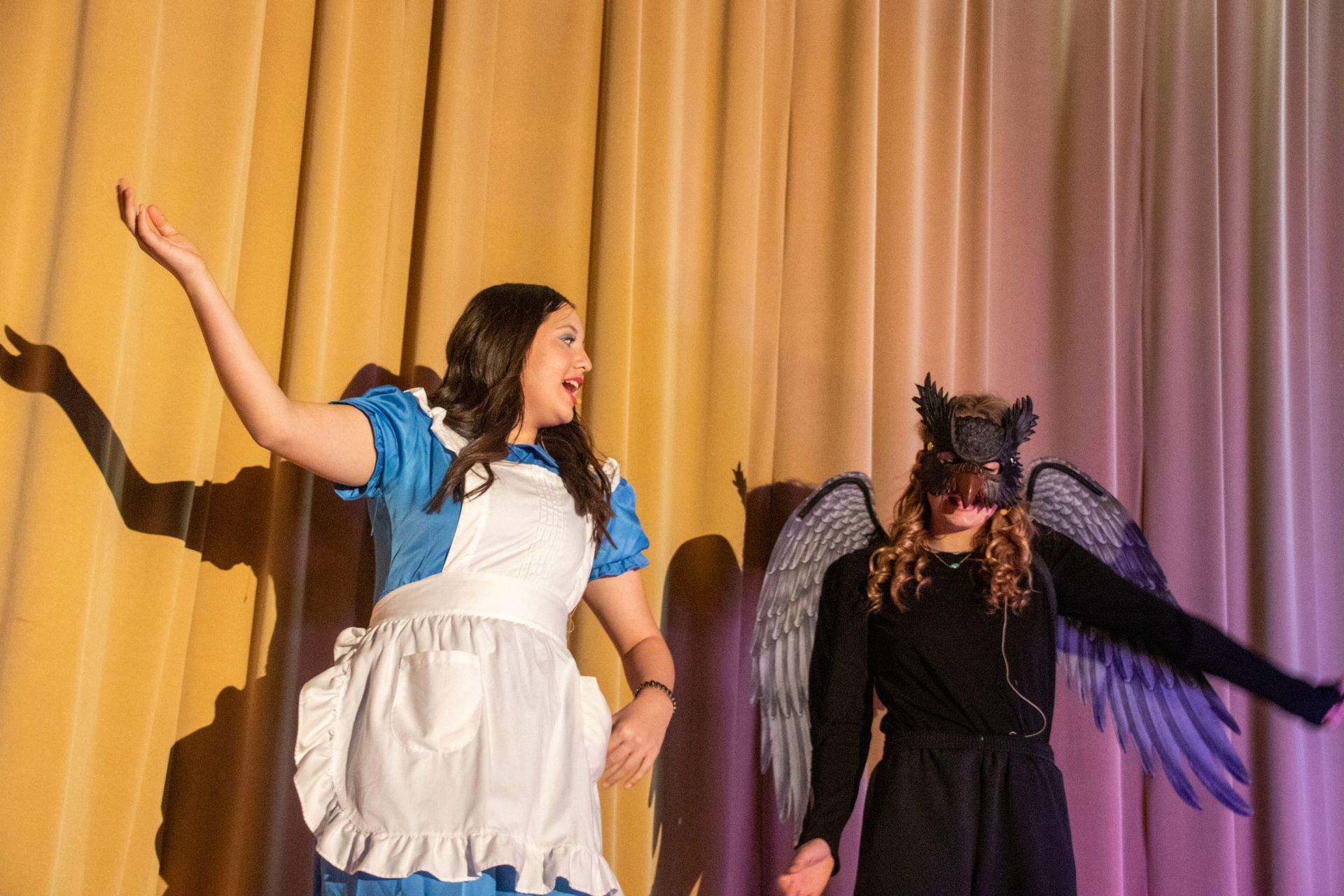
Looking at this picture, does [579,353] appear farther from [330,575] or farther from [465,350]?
[330,575]

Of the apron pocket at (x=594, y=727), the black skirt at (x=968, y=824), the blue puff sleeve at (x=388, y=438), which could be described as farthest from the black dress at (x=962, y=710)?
the blue puff sleeve at (x=388, y=438)

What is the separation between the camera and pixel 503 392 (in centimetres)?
189

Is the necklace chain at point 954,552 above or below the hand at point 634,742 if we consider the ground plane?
above

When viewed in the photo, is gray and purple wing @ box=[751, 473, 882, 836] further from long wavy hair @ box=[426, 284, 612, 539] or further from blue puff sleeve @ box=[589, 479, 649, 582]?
long wavy hair @ box=[426, 284, 612, 539]

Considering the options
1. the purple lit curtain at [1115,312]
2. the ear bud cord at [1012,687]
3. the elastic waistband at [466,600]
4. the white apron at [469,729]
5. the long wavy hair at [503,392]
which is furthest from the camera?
the purple lit curtain at [1115,312]

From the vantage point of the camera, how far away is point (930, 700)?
81.7 inches

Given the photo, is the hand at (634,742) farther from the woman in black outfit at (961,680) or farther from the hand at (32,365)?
the hand at (32,365)

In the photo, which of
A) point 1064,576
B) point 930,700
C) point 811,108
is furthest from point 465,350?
point 811,108

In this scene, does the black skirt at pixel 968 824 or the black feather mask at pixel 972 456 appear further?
the black feather mask at pixel 972 456

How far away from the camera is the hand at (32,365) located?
81.4 inches

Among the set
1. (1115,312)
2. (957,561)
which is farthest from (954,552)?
(1115,312)

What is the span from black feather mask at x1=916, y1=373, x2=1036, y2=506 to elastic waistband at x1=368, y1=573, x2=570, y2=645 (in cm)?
82

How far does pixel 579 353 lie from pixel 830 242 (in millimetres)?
1076

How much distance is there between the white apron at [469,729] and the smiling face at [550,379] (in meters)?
0.18
